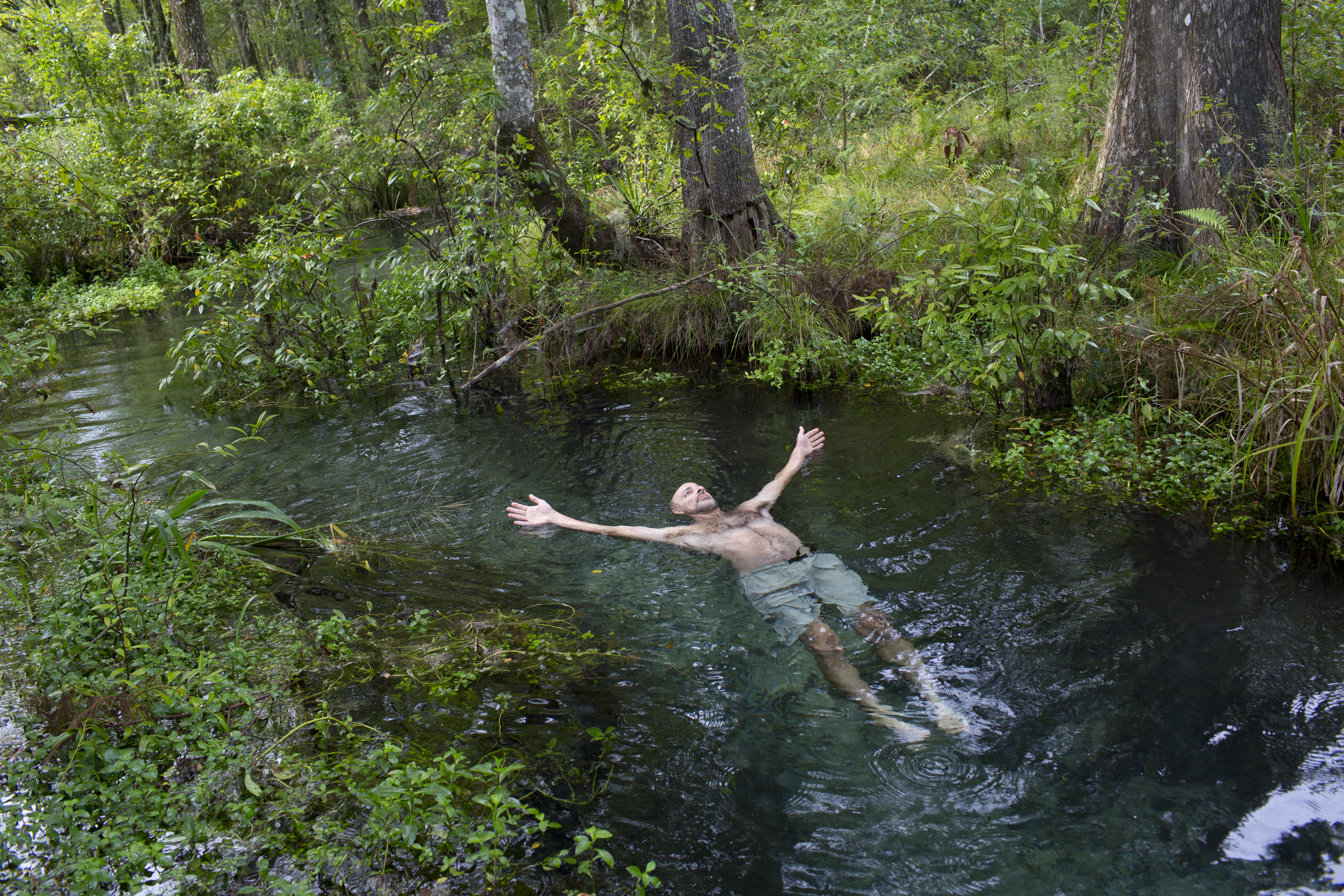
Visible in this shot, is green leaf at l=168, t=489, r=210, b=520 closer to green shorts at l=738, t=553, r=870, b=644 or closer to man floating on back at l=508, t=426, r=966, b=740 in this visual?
man floating on back at l=508, t=426, r=966, b=740

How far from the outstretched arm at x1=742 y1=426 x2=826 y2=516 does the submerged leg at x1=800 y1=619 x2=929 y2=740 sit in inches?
50.2

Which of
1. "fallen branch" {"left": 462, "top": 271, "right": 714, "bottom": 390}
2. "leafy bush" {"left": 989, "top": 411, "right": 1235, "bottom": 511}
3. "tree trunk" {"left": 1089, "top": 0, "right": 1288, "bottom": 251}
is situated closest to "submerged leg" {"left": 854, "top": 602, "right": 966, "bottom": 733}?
"leafy bush" {"left": 989, "top": 411, "right": 1235, "bottom": 511}

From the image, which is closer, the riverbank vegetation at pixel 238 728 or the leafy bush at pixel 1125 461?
the riverbank vegetation at pixel 238 728

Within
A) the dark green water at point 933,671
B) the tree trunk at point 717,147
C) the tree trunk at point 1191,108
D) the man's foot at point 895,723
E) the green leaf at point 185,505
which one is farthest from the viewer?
the tree trunk at point 717,147

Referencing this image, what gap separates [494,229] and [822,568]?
18.2 ft

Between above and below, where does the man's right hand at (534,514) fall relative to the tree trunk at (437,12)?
below

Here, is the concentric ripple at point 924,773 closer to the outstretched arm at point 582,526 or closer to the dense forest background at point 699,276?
the dense forest background at point 699,276

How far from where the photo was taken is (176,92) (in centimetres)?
1812

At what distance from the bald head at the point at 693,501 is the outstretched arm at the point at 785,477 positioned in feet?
0.86

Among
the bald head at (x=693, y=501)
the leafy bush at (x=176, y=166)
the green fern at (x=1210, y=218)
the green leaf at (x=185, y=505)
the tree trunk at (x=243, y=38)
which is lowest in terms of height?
the bald head at (x=693, y=501)

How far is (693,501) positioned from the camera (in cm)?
568

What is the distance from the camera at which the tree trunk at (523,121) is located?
9.09 meters

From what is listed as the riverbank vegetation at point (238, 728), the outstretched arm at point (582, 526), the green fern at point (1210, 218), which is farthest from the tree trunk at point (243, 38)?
the green fern at point (1210, 218)

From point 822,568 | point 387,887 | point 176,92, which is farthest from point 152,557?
point 176,92
